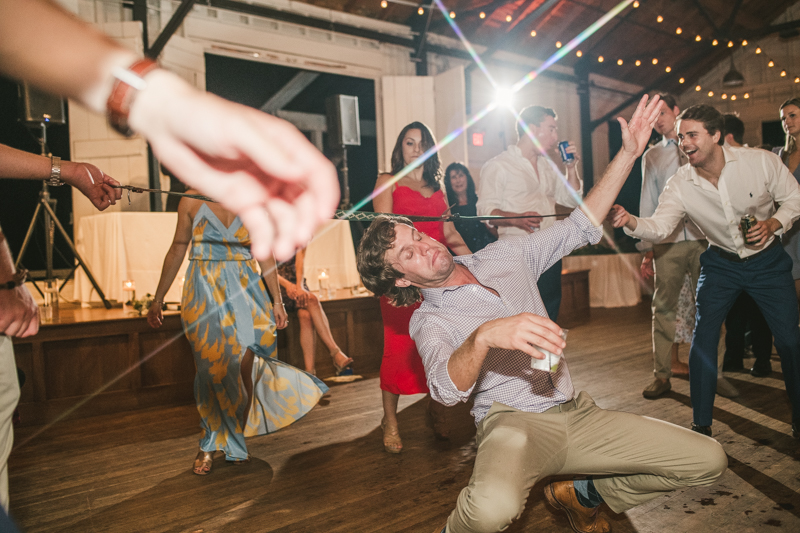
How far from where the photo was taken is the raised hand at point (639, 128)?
1.74 meters

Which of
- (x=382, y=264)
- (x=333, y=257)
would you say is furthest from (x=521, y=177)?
(x=333, y=257)

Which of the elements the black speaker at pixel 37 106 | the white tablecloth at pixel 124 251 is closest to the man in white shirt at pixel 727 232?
the white tablecloth at pixel 124 251

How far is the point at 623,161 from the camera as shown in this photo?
174 centimetres

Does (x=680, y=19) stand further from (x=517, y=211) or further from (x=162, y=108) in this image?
(x=162, y=108)

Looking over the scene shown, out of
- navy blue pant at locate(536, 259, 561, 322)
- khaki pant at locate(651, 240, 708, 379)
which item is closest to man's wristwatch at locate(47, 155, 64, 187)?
navy blue pant at locate(536, 259, 561, 322)

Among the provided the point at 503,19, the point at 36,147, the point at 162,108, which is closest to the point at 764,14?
the point at 503,19

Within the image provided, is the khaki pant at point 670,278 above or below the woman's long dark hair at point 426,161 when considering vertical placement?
below

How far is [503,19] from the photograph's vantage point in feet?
30.3

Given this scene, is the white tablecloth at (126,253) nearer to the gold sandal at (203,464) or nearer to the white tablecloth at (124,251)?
the white tablecloth at (124,251)

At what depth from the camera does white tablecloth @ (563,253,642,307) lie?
7891 millimetres

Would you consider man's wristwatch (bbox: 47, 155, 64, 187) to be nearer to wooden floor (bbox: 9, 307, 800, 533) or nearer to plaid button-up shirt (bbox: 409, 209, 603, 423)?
plaid button-up shirt (bbox: 409, 209, 603, 423)

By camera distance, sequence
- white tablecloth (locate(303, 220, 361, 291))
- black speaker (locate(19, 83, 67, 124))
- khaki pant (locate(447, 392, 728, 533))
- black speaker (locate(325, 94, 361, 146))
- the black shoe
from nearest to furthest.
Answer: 1. khaki pant (locate(447, 392, 728, 533))
2. the black shoe
3. black speaker (locate(19, 83, 67, 124))
4. white tablecloth (locate(303, 220, 361, 291))
5. black speaker (locate(325, 94, 361, 146))

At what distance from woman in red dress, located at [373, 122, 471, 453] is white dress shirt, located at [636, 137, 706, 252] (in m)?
1.44

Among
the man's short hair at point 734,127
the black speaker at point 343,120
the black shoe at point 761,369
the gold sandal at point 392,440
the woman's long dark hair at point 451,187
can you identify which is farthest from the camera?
the black speaker at point 343,120
